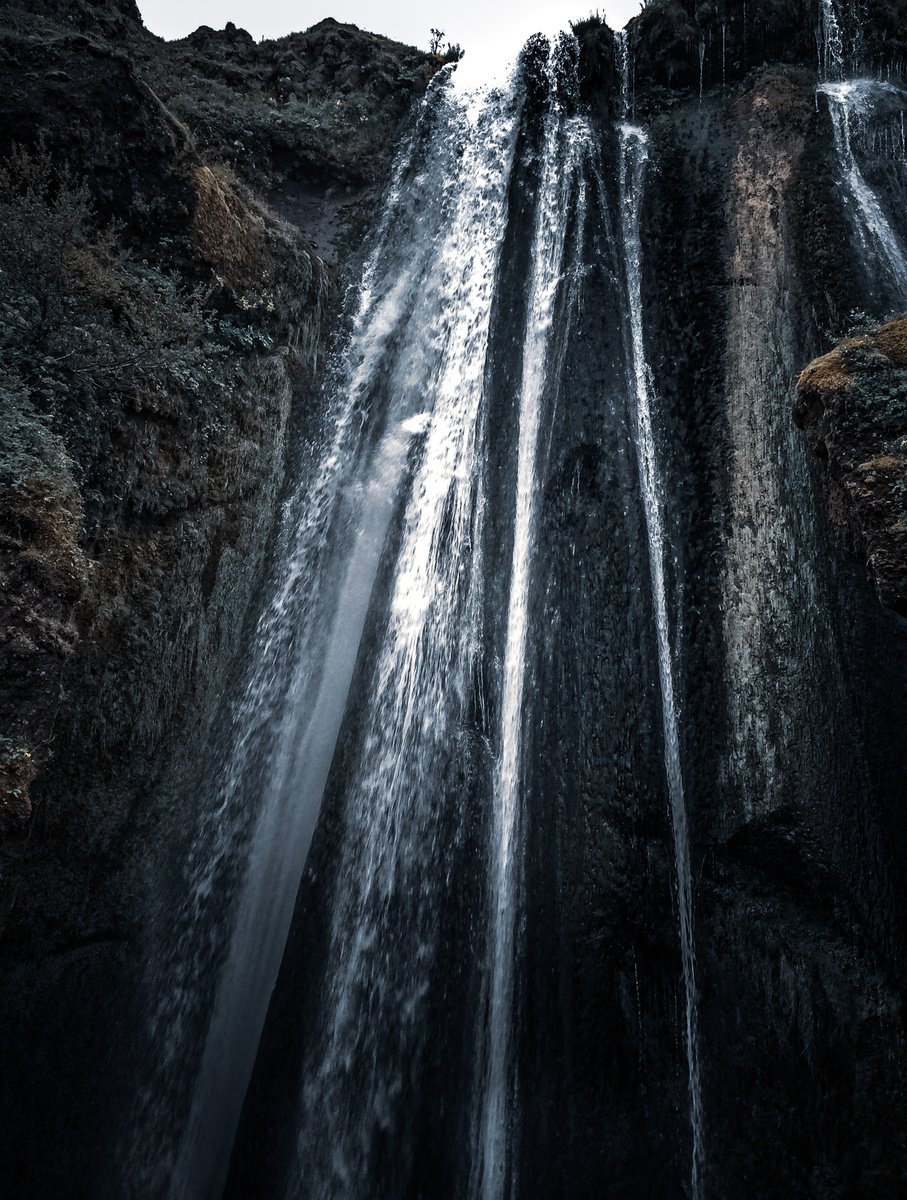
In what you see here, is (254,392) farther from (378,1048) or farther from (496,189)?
(378,1048)

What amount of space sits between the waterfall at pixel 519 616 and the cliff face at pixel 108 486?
312cm

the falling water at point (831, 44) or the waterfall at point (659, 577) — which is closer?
the waterfall at point (659, 577)

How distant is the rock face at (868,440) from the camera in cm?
531

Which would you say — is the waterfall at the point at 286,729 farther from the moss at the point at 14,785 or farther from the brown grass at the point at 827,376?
the brown grass at the point at 827,376

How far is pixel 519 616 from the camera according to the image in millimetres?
8125

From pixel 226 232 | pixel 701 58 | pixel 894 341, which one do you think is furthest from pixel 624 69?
pixel 894 341

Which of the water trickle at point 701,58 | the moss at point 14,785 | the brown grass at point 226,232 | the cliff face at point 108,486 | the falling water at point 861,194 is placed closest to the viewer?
the moss at point 14,785

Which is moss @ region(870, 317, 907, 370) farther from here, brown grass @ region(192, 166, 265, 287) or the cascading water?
brown grass @ region(192, 166, 265, 287)

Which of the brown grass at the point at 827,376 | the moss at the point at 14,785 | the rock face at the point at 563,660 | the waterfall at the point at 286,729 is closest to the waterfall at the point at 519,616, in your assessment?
the rock face at the point at 563,660

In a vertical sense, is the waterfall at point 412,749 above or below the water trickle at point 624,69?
below

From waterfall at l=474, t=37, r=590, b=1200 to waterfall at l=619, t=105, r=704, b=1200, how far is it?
82 centimetres

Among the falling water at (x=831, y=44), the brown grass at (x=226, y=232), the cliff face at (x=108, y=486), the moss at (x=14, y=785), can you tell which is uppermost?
the falling water at (x=831, y=44)

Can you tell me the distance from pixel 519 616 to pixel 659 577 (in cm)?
163

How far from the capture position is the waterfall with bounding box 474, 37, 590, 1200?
20.1ft
